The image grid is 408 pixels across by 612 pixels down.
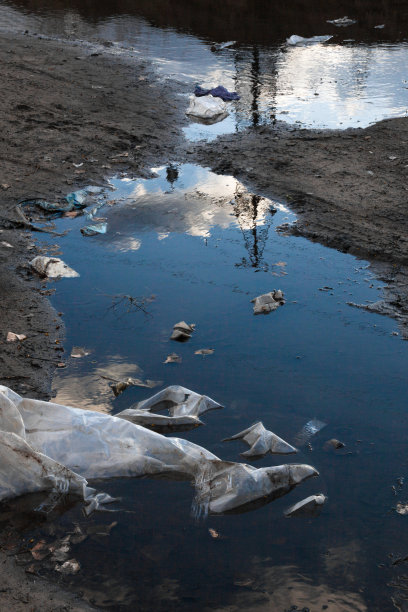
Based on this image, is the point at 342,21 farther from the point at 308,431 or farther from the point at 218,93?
the point at 308,431

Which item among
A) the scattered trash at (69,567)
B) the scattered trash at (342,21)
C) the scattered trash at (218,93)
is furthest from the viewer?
the scattered trash at (342,21)

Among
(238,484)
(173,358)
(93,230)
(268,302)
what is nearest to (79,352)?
(173,358)

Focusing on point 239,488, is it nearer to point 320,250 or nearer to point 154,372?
point 154,372

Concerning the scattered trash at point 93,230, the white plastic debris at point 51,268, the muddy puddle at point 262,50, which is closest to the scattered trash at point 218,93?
the muddy puddle at point 262,50

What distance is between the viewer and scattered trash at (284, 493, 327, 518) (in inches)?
114

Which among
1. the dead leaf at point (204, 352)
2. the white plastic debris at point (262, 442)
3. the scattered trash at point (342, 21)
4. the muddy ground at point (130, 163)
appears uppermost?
the scattered trash at point (342, 21)

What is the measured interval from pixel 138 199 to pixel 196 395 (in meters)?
3.03

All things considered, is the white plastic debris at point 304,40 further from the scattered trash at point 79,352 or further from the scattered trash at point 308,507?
the scattered trash at point 308,507

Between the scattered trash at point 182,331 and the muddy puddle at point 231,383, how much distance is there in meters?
0.05

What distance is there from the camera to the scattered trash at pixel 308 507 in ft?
9.52

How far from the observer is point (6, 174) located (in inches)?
247

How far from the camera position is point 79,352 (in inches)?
159

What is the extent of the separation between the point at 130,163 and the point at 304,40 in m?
6.79

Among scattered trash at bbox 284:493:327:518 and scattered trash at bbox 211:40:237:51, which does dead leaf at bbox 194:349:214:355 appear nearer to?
scattered trash at bbox 284:493:327:518
